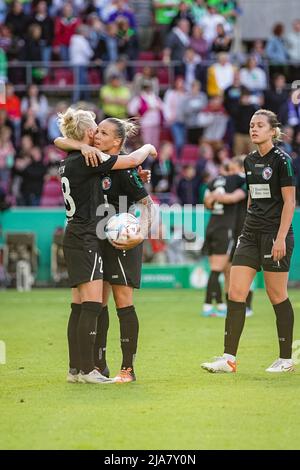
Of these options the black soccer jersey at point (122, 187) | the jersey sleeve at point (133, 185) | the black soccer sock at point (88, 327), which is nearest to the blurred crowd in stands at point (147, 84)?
the black soccer jersey at point (122, 187)

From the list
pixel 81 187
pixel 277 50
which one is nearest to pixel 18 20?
pixel 277 50

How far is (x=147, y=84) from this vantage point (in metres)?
25.2

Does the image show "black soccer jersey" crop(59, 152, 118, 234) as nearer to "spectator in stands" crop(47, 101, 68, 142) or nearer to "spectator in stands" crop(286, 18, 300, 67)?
"spectator in stands" crop(47, 101, 68, 142)

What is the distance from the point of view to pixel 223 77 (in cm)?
2620

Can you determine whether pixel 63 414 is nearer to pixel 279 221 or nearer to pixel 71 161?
pixel 71 161

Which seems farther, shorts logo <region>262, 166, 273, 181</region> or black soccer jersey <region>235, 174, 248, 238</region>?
black soccer jersey <region>235, 174, 248, 238</region>

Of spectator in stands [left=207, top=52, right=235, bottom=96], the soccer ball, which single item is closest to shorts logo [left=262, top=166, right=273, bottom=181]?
the soccer ball

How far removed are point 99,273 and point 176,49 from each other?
1811 centimetres

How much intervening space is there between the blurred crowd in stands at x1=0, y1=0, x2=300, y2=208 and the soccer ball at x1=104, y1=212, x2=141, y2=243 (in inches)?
552

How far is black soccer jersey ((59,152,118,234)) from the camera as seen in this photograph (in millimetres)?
9273

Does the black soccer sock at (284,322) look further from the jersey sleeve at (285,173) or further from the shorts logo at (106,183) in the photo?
the shorts logo at (106,183)

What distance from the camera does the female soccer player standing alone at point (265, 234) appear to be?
1004 cm

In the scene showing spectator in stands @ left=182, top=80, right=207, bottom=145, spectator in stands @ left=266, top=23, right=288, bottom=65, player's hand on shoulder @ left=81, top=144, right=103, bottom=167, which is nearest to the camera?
player's hand on shoulder @ left=81, top=144, right=103, bottom=167

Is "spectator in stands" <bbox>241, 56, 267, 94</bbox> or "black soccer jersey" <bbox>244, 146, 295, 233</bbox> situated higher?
"spectator in stands" <bbox>241, 56, 267, 94</bbox>
